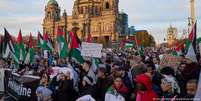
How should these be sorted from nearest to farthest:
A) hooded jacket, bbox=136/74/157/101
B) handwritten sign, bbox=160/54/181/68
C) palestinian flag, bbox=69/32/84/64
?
hooded jacket, bbox=136/74/157/101
palestinian flag, bbox=69/32/84/64
handwritten sign, bbox=160/54/181/68

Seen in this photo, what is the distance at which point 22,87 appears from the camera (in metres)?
10.4

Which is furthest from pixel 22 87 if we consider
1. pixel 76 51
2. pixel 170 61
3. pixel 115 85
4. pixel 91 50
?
pixel 170 61

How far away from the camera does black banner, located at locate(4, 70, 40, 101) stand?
10.2m

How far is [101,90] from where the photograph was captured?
8.84 m

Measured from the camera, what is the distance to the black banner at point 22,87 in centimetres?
1025

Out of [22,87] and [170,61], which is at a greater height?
[170,61]

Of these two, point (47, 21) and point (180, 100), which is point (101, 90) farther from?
point (47, 21)

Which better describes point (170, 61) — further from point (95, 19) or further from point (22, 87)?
point (95, 19)

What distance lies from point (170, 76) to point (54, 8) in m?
124

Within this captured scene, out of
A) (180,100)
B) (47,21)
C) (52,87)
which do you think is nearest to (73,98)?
(52,87)

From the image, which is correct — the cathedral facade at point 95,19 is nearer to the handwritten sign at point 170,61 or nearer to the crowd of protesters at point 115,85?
the handwritten sign at point 170,61

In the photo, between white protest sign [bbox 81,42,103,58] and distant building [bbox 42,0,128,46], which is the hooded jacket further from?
distant building [bbox 42,0,128,46]

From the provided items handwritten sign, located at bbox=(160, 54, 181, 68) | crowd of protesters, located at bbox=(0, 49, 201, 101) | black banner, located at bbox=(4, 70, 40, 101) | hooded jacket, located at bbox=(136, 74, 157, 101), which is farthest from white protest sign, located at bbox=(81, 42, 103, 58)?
hooded jacket, located at bbox=(136, 74, 157, 101)

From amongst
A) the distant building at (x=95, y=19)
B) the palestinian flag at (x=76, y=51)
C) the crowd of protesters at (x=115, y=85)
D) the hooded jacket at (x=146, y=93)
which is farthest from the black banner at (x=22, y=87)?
the distant building at (x=95, y=19)
